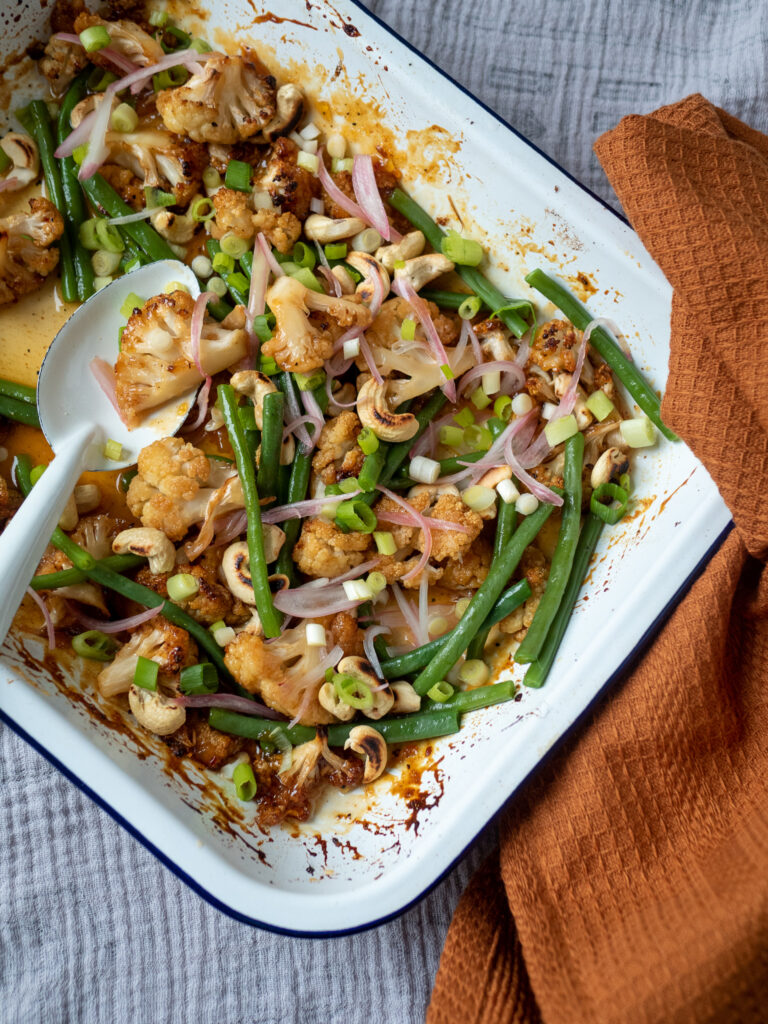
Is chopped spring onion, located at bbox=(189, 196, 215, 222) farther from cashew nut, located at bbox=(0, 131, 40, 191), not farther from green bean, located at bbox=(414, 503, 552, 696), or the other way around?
green bean, located at bbox=(414, 503, 552, 696)

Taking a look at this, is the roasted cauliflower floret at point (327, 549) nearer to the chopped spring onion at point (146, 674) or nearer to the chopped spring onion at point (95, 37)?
the chopped spring onion at point (146, 674)

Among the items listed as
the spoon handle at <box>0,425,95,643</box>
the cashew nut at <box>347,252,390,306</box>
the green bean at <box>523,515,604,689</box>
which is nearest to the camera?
the spoon handle at <box>0,425,95,643</box>

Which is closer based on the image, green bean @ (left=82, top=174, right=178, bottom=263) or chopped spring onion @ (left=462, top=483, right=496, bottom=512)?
chopped spring onion @ (left=462, top=483, right=496, bottom=512)

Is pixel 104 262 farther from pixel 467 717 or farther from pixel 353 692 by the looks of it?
pixel 467 717

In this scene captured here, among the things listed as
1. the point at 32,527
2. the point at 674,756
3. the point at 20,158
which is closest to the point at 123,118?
the point at 20,158

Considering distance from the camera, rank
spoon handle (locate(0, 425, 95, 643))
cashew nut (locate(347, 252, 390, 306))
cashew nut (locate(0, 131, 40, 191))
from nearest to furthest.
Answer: spoon handle (locate(0, 425, 95, 643))
cashew nut (locate(347, 252, 390, 306))
cashew nut (locate(0, 131, 40, 191))

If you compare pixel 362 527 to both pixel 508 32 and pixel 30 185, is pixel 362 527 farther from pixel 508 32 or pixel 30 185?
pixel 508 32

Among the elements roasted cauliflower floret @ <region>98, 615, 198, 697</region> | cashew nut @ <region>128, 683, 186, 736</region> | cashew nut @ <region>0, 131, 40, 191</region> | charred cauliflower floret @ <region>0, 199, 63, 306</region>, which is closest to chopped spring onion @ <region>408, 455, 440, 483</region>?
roasted cauliflower floret @ <region>98, 615, 198, 697</region>

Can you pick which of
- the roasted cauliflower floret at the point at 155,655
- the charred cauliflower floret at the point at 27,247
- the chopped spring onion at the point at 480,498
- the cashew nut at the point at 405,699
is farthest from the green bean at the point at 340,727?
the charred cauliflower floret at the point at 27,247
